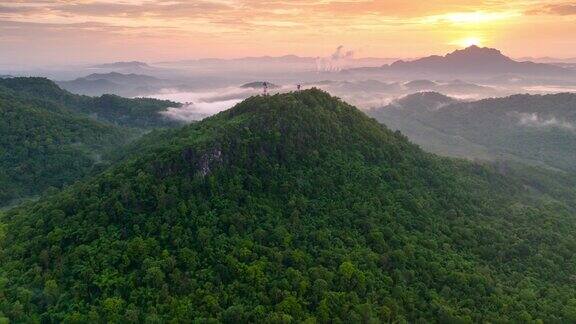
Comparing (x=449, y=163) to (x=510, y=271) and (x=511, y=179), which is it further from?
(x=510, y=271)

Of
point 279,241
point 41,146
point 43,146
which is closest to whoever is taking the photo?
point 279,241

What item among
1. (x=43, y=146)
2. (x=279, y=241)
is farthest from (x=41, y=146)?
(x=279, y=241)

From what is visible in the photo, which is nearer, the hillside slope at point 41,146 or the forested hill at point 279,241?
the forested hill at point 279,241

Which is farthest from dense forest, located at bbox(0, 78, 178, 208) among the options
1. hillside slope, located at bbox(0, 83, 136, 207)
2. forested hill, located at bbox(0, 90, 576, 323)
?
forested hill, located at bbox(0, 90, 576, 323)

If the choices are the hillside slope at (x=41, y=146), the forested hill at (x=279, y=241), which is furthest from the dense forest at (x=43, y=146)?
the forested hill at (x=279, y=241)

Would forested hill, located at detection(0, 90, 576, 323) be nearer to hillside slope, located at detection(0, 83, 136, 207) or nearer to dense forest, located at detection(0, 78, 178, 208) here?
dense forest, located at detection(0, 78, 178, 208)

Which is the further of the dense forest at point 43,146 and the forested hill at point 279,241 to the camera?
the dense forest at point 43,146

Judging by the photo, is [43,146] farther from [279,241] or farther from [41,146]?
[279,241]

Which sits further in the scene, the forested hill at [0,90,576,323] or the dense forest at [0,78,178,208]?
the dense forest at [0,78,178,208]

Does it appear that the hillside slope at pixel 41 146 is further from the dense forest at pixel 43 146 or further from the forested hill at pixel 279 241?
the forested hill at pixel 279 241

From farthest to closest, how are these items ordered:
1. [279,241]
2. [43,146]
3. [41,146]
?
[43,146], [41,146], [279,241]
